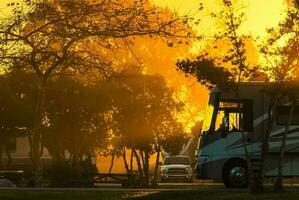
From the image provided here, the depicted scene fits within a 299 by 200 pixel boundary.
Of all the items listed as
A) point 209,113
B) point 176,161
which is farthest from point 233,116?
point 176,161

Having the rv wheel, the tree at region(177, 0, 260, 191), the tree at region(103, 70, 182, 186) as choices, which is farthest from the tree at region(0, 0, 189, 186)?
the tree at region(103, 70, 182, 186)

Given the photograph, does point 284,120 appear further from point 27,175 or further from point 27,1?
point 27,175

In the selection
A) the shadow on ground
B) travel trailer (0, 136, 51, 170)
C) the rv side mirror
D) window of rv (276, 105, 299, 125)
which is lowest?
the shadow on ground

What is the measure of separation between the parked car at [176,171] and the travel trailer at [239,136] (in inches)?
647

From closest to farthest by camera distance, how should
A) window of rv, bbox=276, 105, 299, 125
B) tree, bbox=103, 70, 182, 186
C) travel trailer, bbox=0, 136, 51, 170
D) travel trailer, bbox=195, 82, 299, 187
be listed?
window of rv, bbox=276, 105, 299, 125, travel trailer, bbox=195, 82, 299, 187, tree, bbox=103, 70, 182, 186, travel trailer, bbox=0, 136, 51, 170

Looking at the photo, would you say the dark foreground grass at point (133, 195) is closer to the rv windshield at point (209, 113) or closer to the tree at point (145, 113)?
the rv windshield at point (209, 113)

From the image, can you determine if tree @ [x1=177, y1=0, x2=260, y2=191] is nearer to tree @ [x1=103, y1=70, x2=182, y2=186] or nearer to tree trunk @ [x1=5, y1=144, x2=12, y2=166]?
tree @ [x1=103, y1=70, x2=182, y2=186]

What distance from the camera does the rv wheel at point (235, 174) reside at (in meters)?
23.2

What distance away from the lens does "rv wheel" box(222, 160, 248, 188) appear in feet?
76.2

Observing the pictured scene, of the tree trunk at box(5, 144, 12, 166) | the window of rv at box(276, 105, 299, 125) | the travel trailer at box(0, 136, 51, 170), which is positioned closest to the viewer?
the window of rv at box(276, 105, 299, 125)

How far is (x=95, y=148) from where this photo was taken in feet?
128

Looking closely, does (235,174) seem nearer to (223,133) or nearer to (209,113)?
(223,133)

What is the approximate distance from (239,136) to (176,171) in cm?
1759

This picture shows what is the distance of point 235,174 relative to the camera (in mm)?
23312
